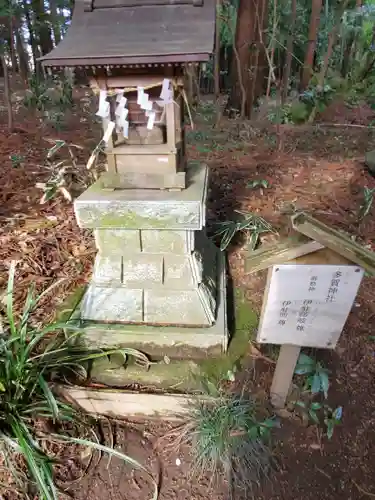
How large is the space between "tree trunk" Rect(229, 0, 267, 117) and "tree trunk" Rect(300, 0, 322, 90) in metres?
1.06

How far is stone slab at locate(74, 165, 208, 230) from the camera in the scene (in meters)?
2.31

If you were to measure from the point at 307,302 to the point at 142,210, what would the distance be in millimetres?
1233

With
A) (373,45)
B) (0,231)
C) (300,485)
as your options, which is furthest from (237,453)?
(373,45)

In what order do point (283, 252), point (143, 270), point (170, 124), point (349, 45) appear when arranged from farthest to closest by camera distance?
point (349, 45) < point (143, 270) < point (170, 124) < point (283, 252)

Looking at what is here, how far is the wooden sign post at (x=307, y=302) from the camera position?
1.71m

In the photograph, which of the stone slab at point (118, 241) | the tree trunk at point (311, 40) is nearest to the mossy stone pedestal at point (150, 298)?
the stone slab at point (118, 241)

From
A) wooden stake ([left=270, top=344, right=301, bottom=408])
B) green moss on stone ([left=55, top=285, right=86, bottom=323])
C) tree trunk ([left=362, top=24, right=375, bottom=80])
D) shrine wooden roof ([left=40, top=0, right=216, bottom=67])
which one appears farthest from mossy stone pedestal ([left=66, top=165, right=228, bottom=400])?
tree trunk ([left=362, top=24, right=375, bottom=80])

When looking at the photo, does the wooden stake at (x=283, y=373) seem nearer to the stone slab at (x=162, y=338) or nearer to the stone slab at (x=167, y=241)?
the stone slab at (x=162, y=338)

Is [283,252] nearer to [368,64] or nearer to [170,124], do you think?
[170,124]

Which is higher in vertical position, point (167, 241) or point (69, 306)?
point (167, 241)

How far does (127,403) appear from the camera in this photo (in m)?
2.37

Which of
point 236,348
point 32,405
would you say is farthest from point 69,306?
point 236,348

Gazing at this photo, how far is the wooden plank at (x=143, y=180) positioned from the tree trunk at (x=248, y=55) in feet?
18.3

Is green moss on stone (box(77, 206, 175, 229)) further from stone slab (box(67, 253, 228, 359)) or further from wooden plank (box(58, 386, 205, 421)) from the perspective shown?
wooden plank (box(58, 386, 205, 421))
